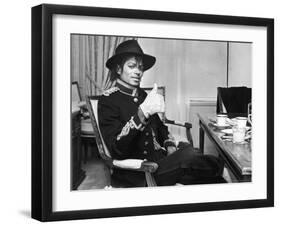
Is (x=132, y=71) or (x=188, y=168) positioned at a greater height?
(x=132, y=71)

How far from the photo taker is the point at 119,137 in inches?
66.9

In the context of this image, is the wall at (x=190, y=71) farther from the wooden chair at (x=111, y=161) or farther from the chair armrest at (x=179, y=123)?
the wooden chair at (x=111, y=161)

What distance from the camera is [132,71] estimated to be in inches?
67.8

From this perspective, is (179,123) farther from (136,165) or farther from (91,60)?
(91,60)

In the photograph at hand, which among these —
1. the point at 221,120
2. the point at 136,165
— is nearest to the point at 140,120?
the point at 136,165

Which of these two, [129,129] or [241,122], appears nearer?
[129,129]

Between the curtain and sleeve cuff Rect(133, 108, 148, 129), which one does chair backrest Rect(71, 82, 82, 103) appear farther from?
sleeve cuff Rect(133, 108, 148, 129)

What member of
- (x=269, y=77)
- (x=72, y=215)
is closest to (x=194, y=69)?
(x=269, y=77)

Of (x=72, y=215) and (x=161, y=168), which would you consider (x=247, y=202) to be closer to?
(x=161, y=168)

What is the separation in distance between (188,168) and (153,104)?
0.68 feet

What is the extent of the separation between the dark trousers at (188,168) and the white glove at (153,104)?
12cm

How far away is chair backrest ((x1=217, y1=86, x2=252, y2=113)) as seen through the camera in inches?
71.3

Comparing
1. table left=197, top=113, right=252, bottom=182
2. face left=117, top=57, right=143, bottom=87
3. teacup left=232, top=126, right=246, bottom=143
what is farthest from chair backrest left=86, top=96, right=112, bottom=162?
teacup left=232, top=126, right=246, bottom=143

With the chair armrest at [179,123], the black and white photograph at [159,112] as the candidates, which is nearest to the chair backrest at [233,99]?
the black and white photograph at [159,112]
